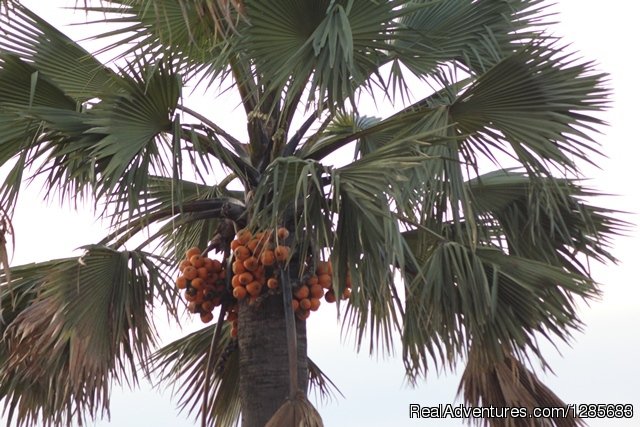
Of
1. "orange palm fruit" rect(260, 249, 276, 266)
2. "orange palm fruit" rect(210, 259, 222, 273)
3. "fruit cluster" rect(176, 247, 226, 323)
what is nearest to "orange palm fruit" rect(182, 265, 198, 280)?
"fruit cluster" rect(176, 247, 226, 323)

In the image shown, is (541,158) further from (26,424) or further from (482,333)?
(26,424)

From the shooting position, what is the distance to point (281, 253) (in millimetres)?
6320

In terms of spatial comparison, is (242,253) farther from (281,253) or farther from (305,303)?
(305,303)

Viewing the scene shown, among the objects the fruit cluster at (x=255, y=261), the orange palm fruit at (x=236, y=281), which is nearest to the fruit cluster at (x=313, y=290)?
the fruit cluster at (x=255, y=261)

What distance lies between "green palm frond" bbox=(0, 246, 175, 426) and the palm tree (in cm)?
1

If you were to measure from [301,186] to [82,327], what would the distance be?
5.55ft

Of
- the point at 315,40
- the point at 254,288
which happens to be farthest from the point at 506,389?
the point at 315,40

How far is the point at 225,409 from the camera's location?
8.48 meters

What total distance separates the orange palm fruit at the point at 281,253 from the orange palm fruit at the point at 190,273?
636mm

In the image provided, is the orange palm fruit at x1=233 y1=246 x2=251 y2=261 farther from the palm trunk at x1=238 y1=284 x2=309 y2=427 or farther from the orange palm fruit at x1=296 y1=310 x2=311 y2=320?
→ the orange palm fruit at x1=296 y1=310 x2=311 y2=320

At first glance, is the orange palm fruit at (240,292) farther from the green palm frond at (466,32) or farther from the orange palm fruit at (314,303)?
the green palm frond at (466,32)

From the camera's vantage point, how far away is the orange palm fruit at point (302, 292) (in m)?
6.59

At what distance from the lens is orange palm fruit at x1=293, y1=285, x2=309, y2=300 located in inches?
260

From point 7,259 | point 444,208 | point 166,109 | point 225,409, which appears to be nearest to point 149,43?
point 166,109
